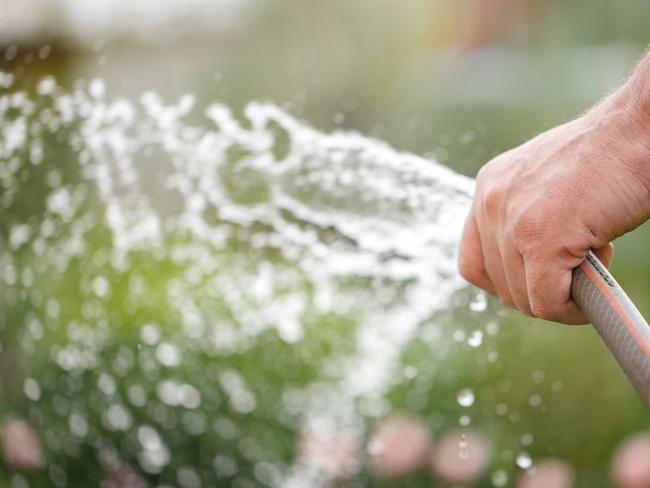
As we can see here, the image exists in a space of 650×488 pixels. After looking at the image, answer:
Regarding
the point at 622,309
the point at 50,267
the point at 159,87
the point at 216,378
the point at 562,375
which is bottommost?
the point at 562,375

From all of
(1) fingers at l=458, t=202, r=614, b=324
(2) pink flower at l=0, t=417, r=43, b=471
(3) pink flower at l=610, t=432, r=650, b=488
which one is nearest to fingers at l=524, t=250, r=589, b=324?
(1) fingers at l=458, t=202, r=614, b=324

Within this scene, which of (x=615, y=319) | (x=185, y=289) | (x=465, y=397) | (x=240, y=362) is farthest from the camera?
(x=185, y=289)

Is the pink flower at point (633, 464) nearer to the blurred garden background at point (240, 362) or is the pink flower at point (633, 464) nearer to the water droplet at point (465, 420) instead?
the blurred garden background at point (240, 362)

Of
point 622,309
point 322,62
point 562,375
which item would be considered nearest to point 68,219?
point 322,62

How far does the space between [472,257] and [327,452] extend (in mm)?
857

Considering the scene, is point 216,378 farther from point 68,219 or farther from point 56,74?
point 56,74

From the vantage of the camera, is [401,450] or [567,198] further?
[401,450]

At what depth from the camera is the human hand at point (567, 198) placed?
0.85 meters

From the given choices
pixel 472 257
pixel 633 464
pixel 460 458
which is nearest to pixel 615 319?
pixel 472 257

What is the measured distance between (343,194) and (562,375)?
1.97 ft

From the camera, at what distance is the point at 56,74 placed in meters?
2.06

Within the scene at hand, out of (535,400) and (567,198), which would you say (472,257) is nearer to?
(567,198)

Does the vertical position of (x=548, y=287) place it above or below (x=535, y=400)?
above

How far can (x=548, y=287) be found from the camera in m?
0.88
